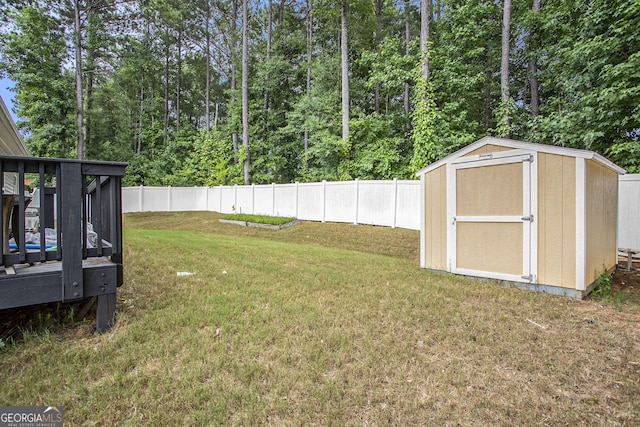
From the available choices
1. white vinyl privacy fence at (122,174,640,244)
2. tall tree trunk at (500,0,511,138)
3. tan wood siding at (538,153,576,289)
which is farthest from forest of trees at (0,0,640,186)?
tan wood siding at (538,153,576,289)

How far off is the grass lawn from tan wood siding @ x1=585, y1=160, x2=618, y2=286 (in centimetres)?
71

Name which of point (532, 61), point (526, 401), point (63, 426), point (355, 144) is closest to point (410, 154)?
point (355, 144)

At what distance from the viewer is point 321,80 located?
15.1 metres

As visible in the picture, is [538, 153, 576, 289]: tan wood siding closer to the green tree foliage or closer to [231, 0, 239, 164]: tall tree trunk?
[231, 0, 239, 164]: tall tree trunk

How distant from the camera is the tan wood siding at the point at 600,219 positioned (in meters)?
4.09

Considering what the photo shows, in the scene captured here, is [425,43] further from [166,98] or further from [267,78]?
[166,98]

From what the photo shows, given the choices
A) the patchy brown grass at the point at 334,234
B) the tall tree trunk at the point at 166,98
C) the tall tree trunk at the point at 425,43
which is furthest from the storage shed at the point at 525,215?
the tall tree trunk at the point at 166,98

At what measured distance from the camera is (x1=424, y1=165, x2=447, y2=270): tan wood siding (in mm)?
5254

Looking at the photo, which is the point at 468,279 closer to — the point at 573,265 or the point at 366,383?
the point at 573,265

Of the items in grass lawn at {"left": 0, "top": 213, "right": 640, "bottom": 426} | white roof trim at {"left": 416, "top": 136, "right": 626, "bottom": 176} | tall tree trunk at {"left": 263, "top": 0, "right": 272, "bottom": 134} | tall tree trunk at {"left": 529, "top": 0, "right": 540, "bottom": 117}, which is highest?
tall tree trunk at {"left": 263, "top": 0, "right": 272, "bottom": 134}

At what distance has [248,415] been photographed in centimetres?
167

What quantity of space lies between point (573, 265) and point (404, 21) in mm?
17792

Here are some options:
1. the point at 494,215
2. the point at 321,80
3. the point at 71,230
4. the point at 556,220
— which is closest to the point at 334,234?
the point at 494,215

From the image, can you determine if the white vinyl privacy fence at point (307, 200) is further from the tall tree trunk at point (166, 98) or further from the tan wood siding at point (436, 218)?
the tall tree trunk at point (166, 98)
